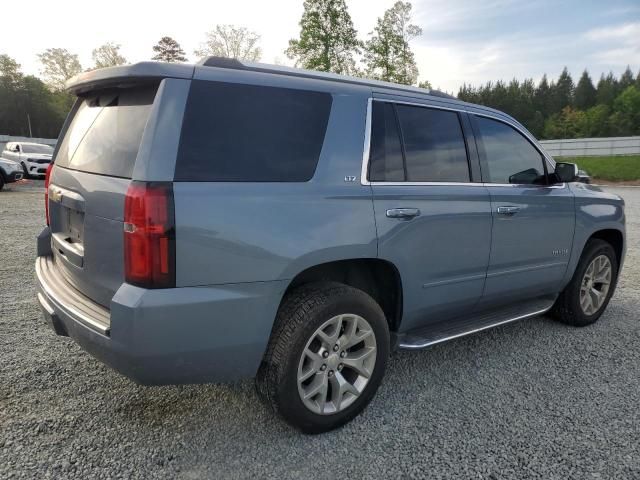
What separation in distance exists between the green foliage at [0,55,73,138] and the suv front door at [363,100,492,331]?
6270 cm

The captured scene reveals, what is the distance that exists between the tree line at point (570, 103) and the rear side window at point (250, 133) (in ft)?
237

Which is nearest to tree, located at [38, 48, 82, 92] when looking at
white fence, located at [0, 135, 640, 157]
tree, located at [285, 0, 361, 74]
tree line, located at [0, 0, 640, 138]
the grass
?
tree line, located at [0, 0, 640, 138]

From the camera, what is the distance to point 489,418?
2.71 metres

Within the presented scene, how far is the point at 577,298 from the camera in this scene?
4148mm

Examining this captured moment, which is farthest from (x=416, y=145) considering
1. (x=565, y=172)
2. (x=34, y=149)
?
(x=34, y=149)

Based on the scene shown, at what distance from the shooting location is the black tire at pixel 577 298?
4.13m

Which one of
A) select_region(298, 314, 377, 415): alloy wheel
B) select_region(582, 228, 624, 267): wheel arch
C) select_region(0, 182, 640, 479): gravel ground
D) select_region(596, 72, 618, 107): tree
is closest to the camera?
select_region(0, 182, 640, 479): gravel ground

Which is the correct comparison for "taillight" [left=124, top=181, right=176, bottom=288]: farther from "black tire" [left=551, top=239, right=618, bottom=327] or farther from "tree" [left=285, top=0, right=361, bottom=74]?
"tree" [left=285, top=0, right=361, bottom=74]

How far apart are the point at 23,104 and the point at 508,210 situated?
67.4m

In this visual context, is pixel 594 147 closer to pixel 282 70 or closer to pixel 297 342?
pixel 282 70

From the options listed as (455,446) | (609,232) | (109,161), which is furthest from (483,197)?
(109,161)

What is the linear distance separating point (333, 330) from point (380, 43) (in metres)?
32.3

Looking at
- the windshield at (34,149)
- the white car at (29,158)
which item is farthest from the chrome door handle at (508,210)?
the windshield at (34,149)

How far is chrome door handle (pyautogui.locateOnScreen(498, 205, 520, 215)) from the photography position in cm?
331
